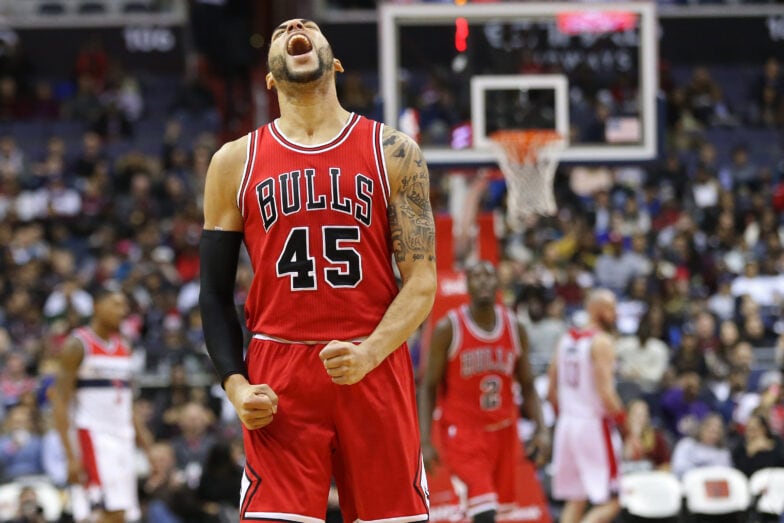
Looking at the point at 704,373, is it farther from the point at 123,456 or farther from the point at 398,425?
the point at 398,425

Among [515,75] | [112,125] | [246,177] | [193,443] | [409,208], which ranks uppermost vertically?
[112,125]

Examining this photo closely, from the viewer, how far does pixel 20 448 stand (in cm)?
1127

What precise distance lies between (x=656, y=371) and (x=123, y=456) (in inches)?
260

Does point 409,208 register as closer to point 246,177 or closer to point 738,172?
point 246,177

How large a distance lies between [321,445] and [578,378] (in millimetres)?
5409

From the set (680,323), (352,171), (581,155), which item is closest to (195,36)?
(680,323)

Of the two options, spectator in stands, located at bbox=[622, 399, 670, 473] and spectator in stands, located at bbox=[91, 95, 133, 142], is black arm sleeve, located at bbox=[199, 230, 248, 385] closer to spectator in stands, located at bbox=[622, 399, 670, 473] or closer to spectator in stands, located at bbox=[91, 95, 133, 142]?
spectator in stands, located at bbox=[622, 399, 670, 473]

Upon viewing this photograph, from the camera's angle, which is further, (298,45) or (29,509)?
(29,509)

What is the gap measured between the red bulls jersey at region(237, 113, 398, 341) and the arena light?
23.8 feet

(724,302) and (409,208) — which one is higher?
(409,208)

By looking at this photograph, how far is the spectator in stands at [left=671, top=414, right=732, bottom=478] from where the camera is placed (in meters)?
11.4

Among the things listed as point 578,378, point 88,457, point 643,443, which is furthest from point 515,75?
point 88,457

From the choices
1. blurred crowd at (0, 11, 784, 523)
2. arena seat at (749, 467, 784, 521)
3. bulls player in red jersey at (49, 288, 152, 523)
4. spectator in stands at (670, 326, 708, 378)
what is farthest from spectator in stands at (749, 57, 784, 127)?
bulls player in red jersey at (49, 288, 152, 523)

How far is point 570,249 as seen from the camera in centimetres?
1652
